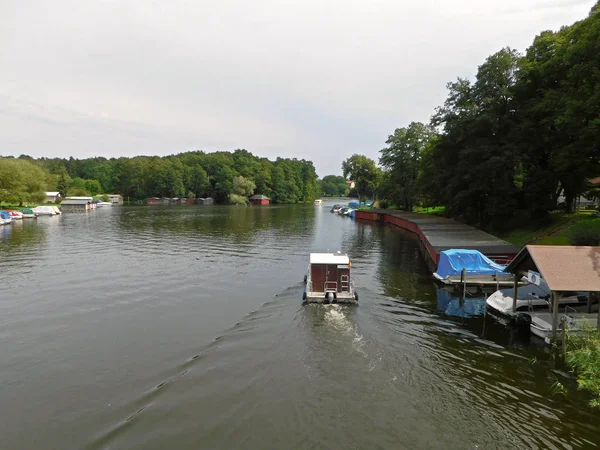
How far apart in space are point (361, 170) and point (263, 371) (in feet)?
372

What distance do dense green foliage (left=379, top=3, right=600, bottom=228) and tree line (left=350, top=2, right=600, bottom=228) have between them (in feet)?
0.28

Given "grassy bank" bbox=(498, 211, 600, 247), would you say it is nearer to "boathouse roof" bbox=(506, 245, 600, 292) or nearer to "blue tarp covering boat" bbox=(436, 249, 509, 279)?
"blue tarp covering boat" bbox=(436, 249, 509, 279)

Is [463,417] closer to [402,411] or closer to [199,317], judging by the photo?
[402,411]

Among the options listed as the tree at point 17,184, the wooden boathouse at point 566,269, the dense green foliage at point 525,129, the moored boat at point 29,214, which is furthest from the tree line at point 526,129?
the tree at point 17,184

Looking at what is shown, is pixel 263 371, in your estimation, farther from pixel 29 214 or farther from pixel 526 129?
pixel 29 214

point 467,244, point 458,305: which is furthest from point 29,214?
point 458,305

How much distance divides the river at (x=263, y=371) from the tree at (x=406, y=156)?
65.3 meters

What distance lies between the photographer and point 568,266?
17.2m

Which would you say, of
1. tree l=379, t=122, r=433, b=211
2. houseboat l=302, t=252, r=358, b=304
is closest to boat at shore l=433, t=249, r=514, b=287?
houseboat l=302, t=252, r=358, b=304

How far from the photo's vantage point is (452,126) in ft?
164

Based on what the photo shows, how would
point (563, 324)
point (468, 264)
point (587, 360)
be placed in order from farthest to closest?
point (468, 264) → point (563, 324) → point (587, 360)

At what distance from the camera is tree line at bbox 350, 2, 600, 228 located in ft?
109

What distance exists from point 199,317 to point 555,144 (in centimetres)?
4075

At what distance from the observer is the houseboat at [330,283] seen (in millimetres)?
23109
